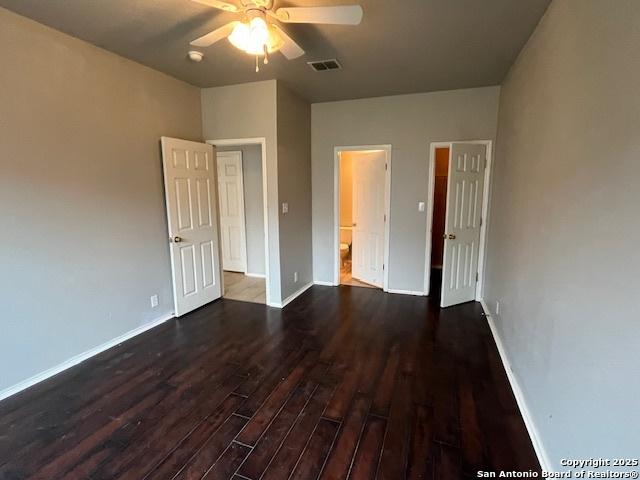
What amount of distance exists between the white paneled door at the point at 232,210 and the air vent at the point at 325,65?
2442 millimetres

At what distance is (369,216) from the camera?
485cm

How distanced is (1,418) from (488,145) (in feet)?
16.8

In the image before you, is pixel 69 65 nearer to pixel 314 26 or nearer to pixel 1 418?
pixel 314 26

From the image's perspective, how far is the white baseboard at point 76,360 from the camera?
2330 mm

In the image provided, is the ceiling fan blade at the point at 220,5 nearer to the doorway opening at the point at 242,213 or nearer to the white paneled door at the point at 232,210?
the doorway opening at the point at 242,213

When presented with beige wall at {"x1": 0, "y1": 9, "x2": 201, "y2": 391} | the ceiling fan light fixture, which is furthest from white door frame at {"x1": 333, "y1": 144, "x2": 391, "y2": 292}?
the ceiling fan light fixture

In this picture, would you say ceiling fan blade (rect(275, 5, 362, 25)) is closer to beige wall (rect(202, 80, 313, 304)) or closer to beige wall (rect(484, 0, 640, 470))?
beige wall (rect(484, 0, 640, 470))

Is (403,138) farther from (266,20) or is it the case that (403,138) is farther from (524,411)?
(524,411)

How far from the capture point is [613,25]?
1.29m

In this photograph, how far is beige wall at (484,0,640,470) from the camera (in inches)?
43.9

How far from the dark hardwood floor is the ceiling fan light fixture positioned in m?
2.39

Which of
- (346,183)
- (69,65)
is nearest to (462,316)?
(346,183)

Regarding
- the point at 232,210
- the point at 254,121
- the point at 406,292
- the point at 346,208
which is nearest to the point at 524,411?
the point at 406,292

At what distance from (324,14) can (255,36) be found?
458 mm
